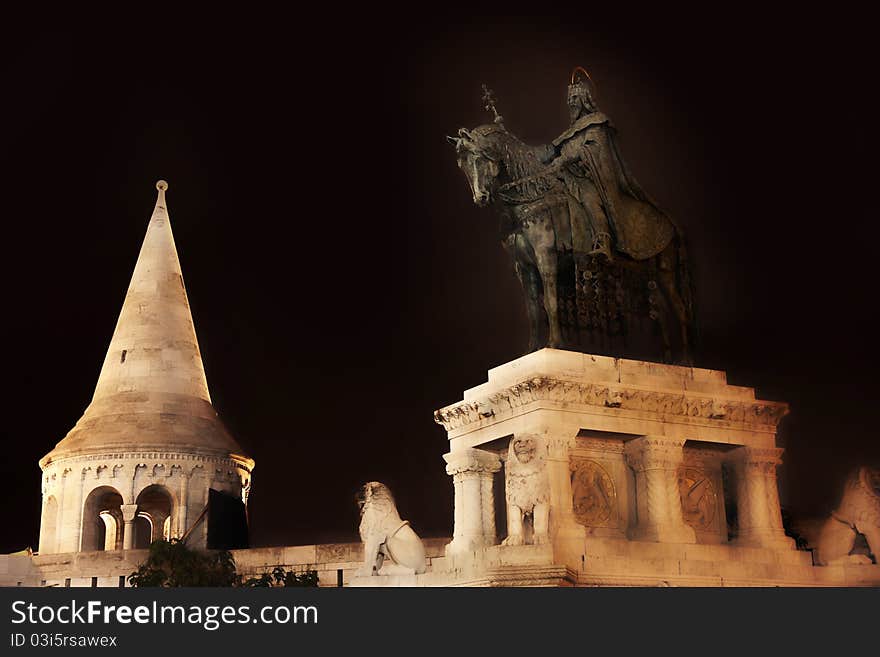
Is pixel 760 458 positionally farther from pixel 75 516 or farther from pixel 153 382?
pixel 75 516

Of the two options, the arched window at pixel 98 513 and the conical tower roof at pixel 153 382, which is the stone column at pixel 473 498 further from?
the arched window at pixel 98 513

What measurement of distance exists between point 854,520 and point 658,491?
2.78 metres

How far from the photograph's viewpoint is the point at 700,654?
431 inches

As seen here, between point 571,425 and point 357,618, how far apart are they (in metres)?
5.97

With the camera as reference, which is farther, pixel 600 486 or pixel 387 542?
pixel 600 486

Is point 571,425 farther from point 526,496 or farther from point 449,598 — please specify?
point 449,598

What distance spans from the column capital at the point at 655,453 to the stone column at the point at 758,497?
1.15 meters

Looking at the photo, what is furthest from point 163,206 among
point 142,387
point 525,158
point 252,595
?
point 252,595

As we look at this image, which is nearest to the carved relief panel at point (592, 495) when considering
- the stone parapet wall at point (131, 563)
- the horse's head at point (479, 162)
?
the horse's head at point (479, 162)

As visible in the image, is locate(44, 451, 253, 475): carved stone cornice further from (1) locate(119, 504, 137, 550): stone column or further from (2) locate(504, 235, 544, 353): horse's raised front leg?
(2) locate(504, 235, 544, 353): horse's raised front leg

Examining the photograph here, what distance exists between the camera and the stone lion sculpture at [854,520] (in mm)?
17438

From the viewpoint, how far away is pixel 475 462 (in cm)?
1714

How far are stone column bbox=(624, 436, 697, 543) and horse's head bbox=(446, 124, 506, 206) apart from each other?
11.4 ft

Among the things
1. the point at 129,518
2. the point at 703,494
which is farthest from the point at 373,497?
the point at 129,518
